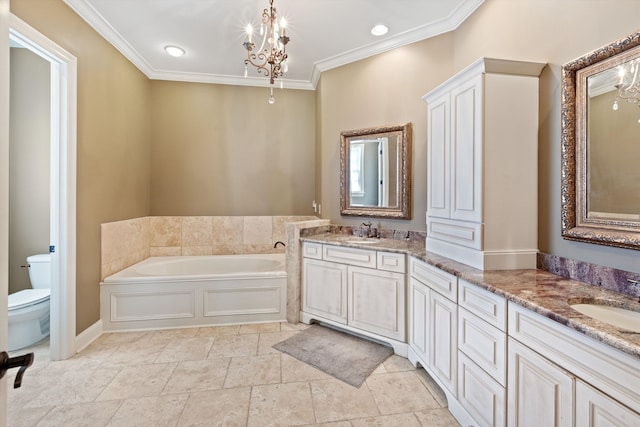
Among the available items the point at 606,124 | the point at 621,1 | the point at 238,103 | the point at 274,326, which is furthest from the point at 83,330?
the point at 621,1

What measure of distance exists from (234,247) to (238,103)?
1970 millimetres

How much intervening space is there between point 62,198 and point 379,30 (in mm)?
3158

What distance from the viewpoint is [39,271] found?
108 inches

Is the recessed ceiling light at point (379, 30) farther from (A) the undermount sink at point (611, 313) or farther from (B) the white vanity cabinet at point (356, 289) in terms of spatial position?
(A) the undermount sink at point (611, 313)

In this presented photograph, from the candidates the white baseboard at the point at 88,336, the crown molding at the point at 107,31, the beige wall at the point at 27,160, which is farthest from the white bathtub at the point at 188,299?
the crown molding at the point at 107,31

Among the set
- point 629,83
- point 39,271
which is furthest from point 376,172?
point 39,271

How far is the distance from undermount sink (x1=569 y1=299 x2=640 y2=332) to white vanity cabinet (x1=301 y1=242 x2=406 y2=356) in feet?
4.01

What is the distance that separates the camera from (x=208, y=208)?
392 centimetres

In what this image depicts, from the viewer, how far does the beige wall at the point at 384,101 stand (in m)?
2.75

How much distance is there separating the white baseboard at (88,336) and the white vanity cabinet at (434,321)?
2805mm

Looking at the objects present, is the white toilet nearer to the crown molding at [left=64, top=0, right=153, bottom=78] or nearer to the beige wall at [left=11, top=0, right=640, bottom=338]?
the beige wall at [left=11, top=0, right=640, bottom=338]

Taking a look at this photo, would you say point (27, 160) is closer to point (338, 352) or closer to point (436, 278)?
point (338, 352)

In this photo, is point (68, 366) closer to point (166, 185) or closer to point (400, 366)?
point (166, 185)

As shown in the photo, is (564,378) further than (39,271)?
No
